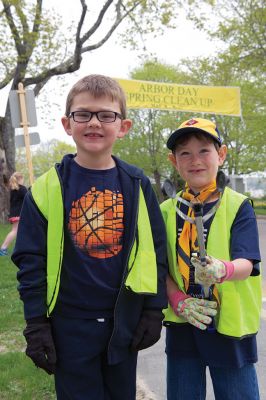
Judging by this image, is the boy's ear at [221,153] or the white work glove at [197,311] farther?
the boy's ear at [221,153]

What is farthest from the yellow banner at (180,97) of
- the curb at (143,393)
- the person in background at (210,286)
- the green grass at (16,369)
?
the person in background at (210,286)

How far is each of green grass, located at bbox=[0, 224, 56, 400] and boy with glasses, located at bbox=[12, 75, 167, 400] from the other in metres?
1.15

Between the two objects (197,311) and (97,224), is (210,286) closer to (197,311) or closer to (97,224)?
(197,311)

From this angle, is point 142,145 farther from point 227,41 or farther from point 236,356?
point 236,356

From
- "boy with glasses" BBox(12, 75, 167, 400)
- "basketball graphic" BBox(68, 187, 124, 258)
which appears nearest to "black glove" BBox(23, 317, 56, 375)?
"boy with glasses" BBox(12, 75, 167, 400)

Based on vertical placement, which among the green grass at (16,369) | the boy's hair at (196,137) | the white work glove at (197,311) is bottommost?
the green grass at (16,369)

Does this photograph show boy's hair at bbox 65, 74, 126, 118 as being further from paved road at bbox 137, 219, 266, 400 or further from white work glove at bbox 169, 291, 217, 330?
paved road at bbox 137, 219, 266, 400

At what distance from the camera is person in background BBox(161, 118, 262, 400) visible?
6.07 feet

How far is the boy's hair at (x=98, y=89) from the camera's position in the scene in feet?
6.24

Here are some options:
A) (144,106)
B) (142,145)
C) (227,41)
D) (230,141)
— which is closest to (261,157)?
(230,141)

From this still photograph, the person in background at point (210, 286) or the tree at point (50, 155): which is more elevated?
the tree at point (50, 155)

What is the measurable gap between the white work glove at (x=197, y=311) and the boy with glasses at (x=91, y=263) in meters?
0.11

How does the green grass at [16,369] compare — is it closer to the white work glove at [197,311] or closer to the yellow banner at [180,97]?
the white work glove at [197,311]

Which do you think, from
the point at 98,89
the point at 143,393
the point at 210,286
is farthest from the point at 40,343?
the point at 143,393
